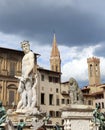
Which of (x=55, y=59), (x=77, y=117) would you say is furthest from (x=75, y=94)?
(x=55, y=59)

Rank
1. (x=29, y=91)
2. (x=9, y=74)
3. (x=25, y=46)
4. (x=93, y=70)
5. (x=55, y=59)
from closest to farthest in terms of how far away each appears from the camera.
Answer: (x=29, y=91)
(x=25, y=46)
(x=9, y=74)
(x=55, y=59)
(x=93, y=70)

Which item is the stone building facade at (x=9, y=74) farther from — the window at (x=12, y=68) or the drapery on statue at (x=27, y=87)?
the drapery on statue at (x=27, y=87)

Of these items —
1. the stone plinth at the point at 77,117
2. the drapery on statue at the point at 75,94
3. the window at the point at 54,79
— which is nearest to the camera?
the stone plinth at the point at 77,117

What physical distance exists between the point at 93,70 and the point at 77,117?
10030cm

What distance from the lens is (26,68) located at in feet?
55.0

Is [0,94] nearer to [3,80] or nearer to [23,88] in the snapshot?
[3,80]

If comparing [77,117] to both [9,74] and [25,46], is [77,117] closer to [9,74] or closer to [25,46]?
[25,46]

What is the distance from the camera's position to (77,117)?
41.0ft

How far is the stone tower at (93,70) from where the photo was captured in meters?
109

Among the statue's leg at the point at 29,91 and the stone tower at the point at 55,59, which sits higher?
the stone tower at the point at 55,59

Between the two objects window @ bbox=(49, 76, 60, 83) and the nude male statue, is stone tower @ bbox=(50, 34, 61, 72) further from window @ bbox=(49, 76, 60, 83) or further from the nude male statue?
the nude male statue

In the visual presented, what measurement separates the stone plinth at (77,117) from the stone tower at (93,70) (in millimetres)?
96214

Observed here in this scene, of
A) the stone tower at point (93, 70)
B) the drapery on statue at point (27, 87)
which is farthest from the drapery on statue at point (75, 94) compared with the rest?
the stone tower at point (93, 70)

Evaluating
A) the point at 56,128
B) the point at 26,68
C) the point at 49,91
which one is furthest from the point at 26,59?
the point at 49,91
